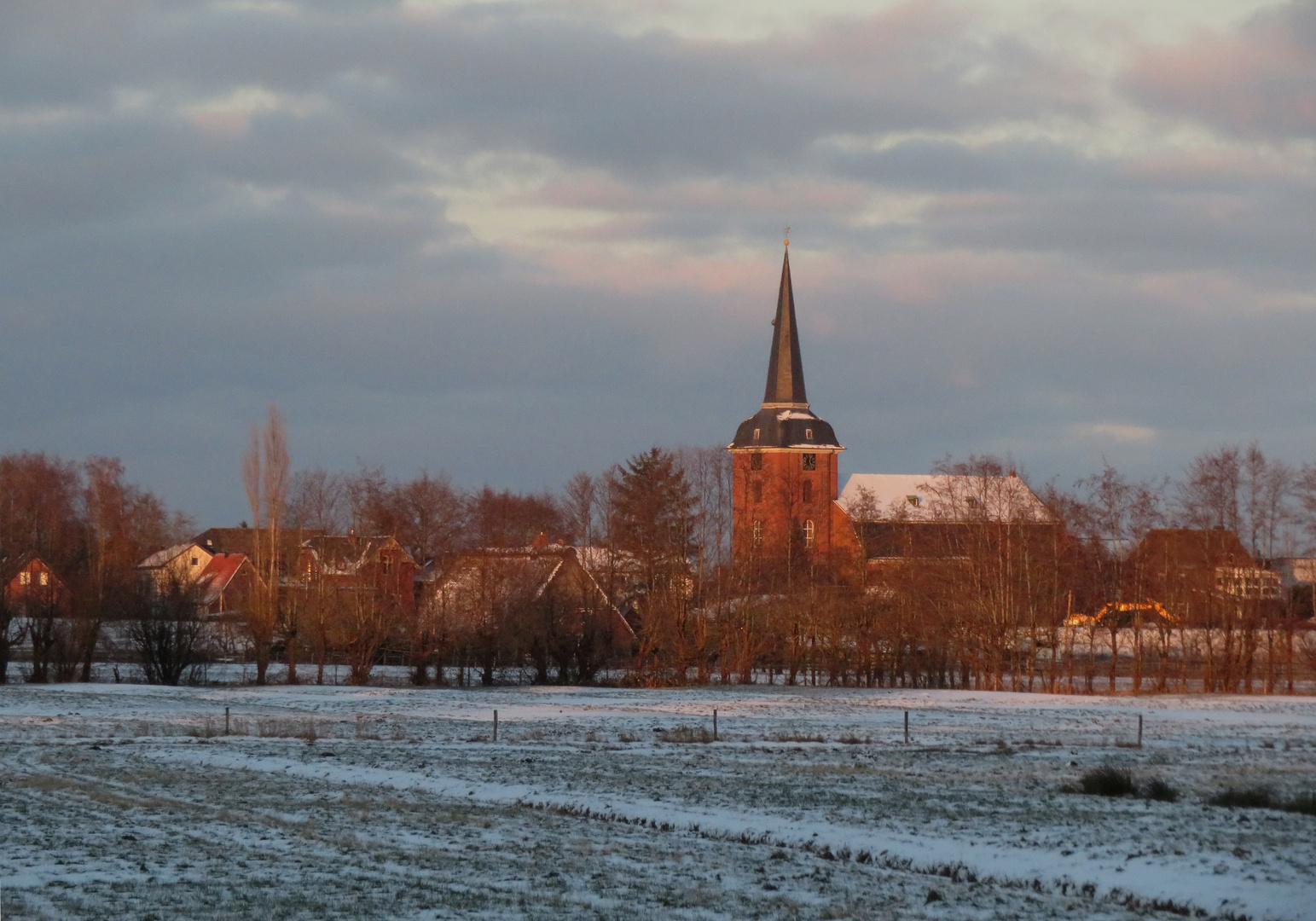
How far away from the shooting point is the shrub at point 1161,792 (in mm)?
22156

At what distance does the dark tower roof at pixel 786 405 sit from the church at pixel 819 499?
8 centimetres

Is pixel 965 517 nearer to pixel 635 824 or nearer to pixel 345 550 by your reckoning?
pixel 345 550

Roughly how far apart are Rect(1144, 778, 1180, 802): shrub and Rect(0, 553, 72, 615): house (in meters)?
55.7

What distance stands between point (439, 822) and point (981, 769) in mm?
11707

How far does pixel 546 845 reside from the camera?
60.3 ft

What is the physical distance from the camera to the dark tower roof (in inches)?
4973

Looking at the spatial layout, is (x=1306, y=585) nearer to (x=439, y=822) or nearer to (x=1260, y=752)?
(x=1260, y=752)

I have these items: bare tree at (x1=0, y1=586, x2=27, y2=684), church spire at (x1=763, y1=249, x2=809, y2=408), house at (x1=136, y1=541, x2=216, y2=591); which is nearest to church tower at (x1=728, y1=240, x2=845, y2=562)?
church spire at (x1=763, y1=249, x2=809, y2=408)

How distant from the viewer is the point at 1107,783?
23.2 meters

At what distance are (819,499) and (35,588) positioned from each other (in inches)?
2916

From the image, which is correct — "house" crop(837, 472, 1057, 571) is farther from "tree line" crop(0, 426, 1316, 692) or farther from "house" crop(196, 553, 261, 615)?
"house" crop(196, 553, 261, 615)

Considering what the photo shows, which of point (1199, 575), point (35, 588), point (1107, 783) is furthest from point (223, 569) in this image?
point (1107, 783)

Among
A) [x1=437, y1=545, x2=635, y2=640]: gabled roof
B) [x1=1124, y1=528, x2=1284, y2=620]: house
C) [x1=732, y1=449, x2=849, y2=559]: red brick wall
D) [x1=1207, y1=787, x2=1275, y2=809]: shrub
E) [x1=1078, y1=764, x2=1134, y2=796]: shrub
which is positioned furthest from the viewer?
[x1=732, y1=449, x2=849, y2=559]: red brick wall

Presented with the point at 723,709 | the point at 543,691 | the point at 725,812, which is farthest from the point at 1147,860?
the point at 543,691
